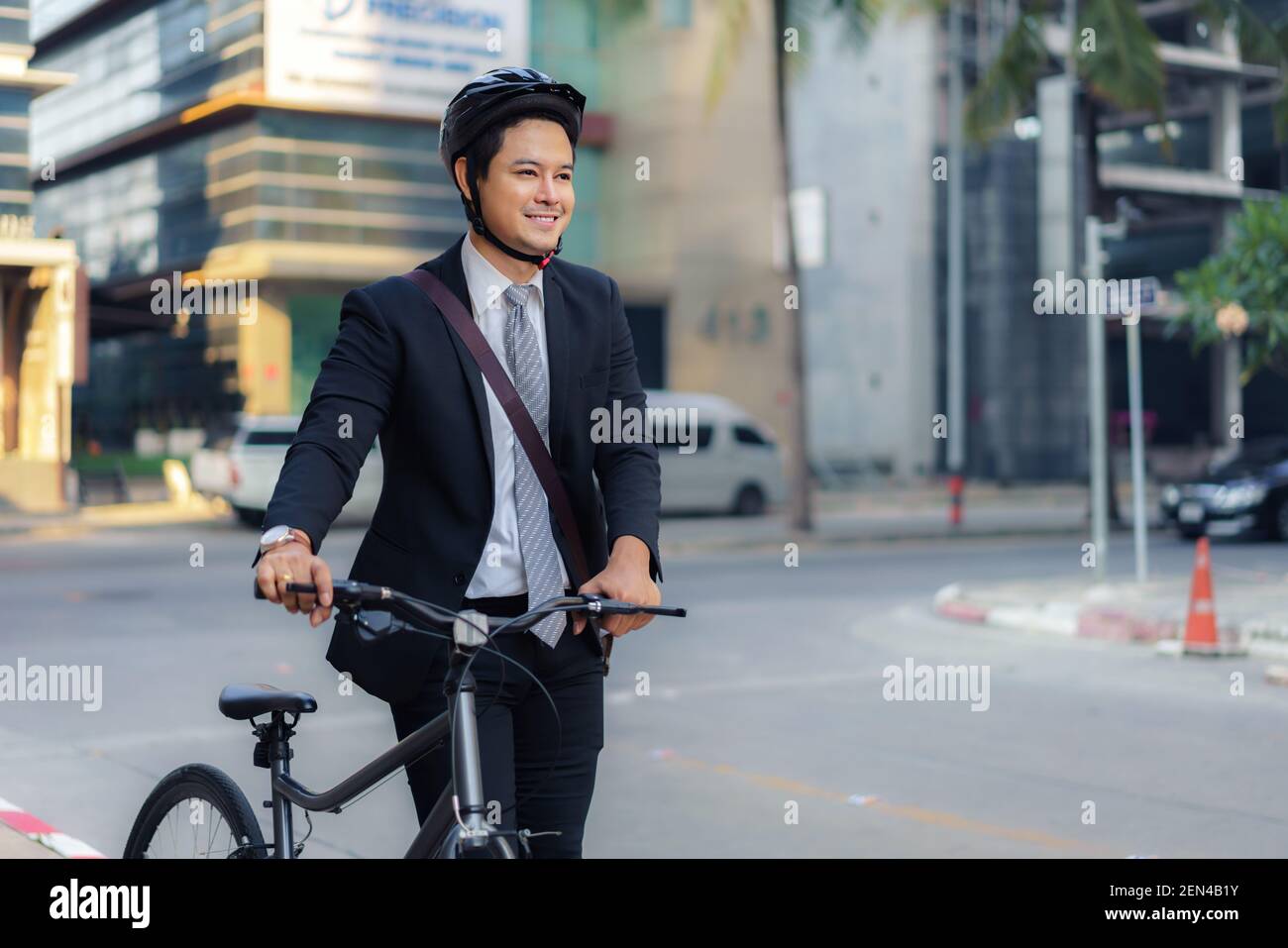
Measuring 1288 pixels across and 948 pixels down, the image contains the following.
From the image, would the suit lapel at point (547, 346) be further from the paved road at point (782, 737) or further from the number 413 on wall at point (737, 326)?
the number 413 on wall at point (737, 326)

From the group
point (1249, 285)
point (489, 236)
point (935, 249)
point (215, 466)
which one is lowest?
point (215, 466)

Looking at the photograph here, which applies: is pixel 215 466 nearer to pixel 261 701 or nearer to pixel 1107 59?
pixel 1107 59

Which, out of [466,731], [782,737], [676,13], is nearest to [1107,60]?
[782,737]

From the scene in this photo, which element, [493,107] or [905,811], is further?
[905,811]

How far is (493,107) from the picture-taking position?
3.07 m

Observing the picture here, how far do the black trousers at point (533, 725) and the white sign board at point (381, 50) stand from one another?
31033mm

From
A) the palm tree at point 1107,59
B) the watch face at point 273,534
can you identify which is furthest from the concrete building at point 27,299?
the watch face at point 273,534

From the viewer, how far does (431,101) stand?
117 ft

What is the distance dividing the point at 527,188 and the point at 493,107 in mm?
163

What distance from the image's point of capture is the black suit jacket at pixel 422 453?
9.94 feet

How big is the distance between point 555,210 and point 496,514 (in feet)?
1.94

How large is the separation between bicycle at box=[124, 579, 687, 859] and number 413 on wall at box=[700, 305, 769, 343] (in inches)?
1433

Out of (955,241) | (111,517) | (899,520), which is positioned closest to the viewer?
(111,517)
